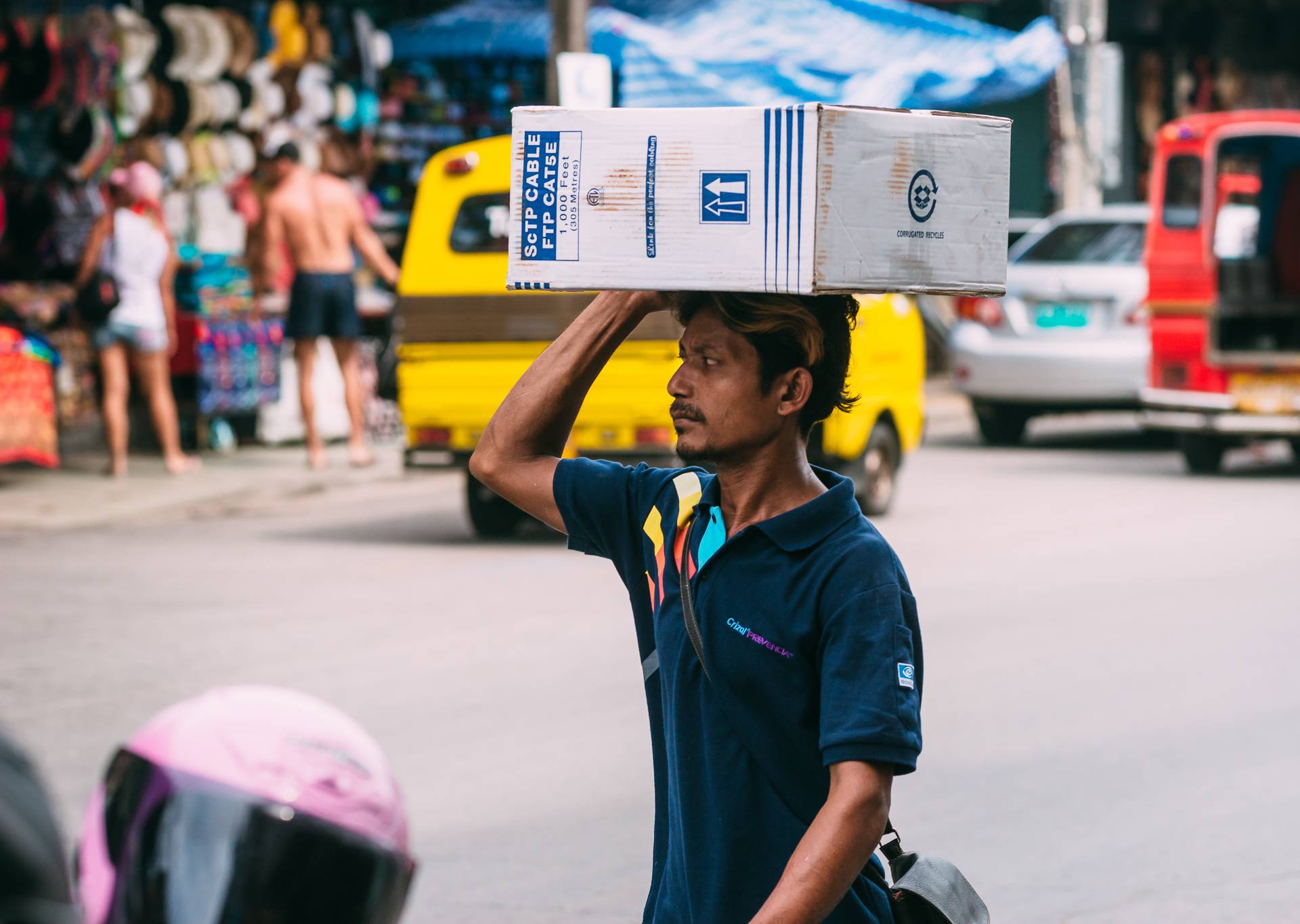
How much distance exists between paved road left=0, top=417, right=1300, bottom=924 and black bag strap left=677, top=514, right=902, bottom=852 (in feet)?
8.31

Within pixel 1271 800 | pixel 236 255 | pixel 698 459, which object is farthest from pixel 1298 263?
pixel 698 459

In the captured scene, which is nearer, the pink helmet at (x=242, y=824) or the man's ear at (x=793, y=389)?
the pink helmet at (x=242, y=824)

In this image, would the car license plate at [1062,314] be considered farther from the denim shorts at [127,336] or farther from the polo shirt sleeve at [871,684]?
the polo shirt sleeve at [871,684]

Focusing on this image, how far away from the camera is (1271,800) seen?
616cm

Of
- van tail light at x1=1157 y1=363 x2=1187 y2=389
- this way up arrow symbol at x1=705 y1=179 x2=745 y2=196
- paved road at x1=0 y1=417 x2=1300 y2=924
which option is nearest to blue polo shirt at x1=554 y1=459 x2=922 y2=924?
this way up arrow symbol at x1=705 y1=179 x2=745 y2=196

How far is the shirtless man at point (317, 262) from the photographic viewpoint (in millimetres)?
14000

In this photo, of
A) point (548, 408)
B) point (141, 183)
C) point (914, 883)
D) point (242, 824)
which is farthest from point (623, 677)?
point (141, 183)

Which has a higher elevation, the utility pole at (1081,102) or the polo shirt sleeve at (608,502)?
the utility pole at (1081,102)

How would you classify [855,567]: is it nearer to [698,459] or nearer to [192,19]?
[698,459]

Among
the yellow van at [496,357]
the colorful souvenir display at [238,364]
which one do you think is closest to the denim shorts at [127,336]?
the colorful souvenir display at [238,364]

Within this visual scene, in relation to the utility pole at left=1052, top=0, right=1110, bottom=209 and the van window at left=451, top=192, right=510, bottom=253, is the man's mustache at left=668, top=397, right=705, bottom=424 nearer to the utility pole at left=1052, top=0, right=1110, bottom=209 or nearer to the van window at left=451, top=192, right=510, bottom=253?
the van window at left=451, top=192, right=510, bottom=253

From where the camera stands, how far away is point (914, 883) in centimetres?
270

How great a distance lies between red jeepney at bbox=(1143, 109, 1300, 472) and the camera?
13.8 metres

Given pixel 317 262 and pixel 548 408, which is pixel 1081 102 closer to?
pixel 317 262
